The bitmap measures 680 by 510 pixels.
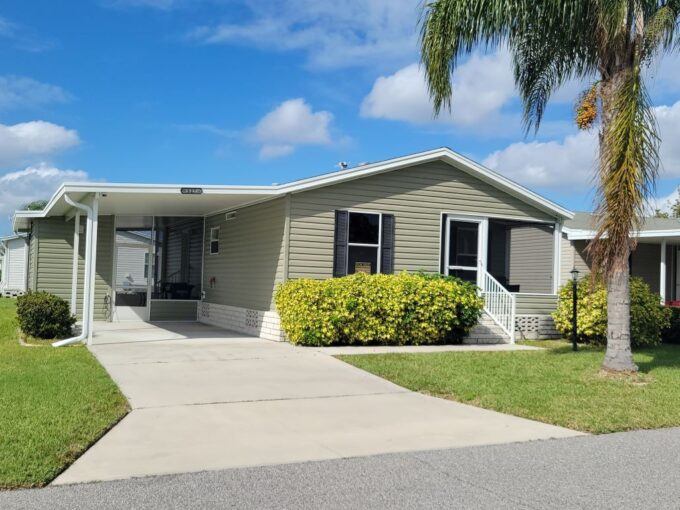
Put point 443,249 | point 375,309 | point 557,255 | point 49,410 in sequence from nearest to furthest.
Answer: point 49,410
point 375,309
point 443,249
point 557,255

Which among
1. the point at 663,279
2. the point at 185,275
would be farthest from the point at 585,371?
the point at 185,275

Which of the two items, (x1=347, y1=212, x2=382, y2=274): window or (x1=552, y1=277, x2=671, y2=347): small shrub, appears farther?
(x1=347, y1=212, x2=382, y2=274): window

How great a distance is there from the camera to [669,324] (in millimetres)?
14578

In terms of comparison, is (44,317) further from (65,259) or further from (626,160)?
(626,160)

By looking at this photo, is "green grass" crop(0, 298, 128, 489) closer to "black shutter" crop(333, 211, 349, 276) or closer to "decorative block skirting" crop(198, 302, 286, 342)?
"decorative block skirting" crop(198, 302, 286, 342)

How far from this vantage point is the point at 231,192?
1272 centimetres

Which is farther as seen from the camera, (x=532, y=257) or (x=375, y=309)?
(x=532, y=257)

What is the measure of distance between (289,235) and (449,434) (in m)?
7.25

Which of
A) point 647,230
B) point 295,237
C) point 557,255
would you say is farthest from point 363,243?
point 647,230

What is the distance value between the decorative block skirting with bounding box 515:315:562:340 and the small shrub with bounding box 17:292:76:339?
9.52 meters

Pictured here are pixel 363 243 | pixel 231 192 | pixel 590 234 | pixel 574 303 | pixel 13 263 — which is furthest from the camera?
pixel 13 263

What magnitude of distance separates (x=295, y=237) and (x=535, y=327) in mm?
6175

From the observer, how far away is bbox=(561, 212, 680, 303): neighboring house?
1703 cm

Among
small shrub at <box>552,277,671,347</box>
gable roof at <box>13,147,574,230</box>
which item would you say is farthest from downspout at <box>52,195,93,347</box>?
small shrub at <box>552,277,671,347</box>
